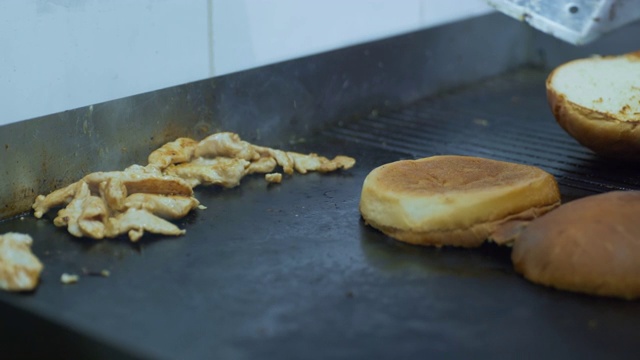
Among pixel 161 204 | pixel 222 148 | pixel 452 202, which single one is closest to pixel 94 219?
pixel 161 204

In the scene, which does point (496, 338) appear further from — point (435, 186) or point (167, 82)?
point (167, 82)

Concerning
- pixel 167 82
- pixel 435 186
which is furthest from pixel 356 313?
pixel 167 82

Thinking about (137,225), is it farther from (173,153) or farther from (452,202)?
(452,202)

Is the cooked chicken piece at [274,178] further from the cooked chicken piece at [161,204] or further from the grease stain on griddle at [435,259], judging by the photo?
the grease stain on griddle at [435,259]

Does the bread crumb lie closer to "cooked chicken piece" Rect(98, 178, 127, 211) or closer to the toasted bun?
"cooked chicken piece" Rect(98, 178, 127, 211)

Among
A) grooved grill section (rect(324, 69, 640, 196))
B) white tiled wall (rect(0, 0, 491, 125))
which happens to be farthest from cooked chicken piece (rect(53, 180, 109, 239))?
grooved grill section (rect(324, 69, 640, 196))
